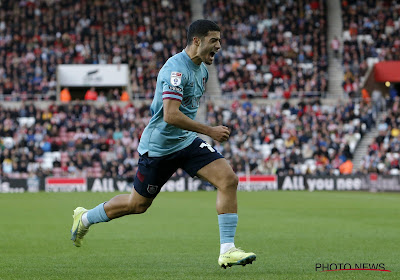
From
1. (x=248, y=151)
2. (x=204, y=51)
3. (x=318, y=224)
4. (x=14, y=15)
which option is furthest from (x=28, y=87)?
(x=204, y=51)

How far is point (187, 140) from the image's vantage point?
8.11 m

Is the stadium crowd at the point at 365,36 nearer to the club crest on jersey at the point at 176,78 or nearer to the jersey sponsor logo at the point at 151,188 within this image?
the jersey sponsor logo at the point at 151,188

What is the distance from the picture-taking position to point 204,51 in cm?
788

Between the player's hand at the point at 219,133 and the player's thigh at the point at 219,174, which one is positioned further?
the player's thigh at the point at 219,174

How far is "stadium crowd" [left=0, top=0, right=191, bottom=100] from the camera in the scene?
39.1 metres

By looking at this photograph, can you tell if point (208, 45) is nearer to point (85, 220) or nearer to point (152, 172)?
point (152, 172)

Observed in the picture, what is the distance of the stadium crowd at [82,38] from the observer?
39.1 m

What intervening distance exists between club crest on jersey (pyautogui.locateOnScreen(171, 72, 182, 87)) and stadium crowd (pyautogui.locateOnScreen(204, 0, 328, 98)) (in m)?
31.9

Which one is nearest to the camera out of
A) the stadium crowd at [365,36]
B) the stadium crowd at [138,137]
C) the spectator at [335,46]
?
the stadium crowd at [138,137]

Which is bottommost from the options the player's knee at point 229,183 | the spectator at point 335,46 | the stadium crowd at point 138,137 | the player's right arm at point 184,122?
the stadium crowd at point 138,137

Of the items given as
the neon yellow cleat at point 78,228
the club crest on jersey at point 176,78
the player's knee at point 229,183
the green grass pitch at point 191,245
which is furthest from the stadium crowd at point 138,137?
the club crest on jersey at point 176,78

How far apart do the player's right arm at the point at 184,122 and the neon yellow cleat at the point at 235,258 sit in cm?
108

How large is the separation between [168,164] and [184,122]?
734 mm

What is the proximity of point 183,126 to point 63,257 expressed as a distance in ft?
8.81
